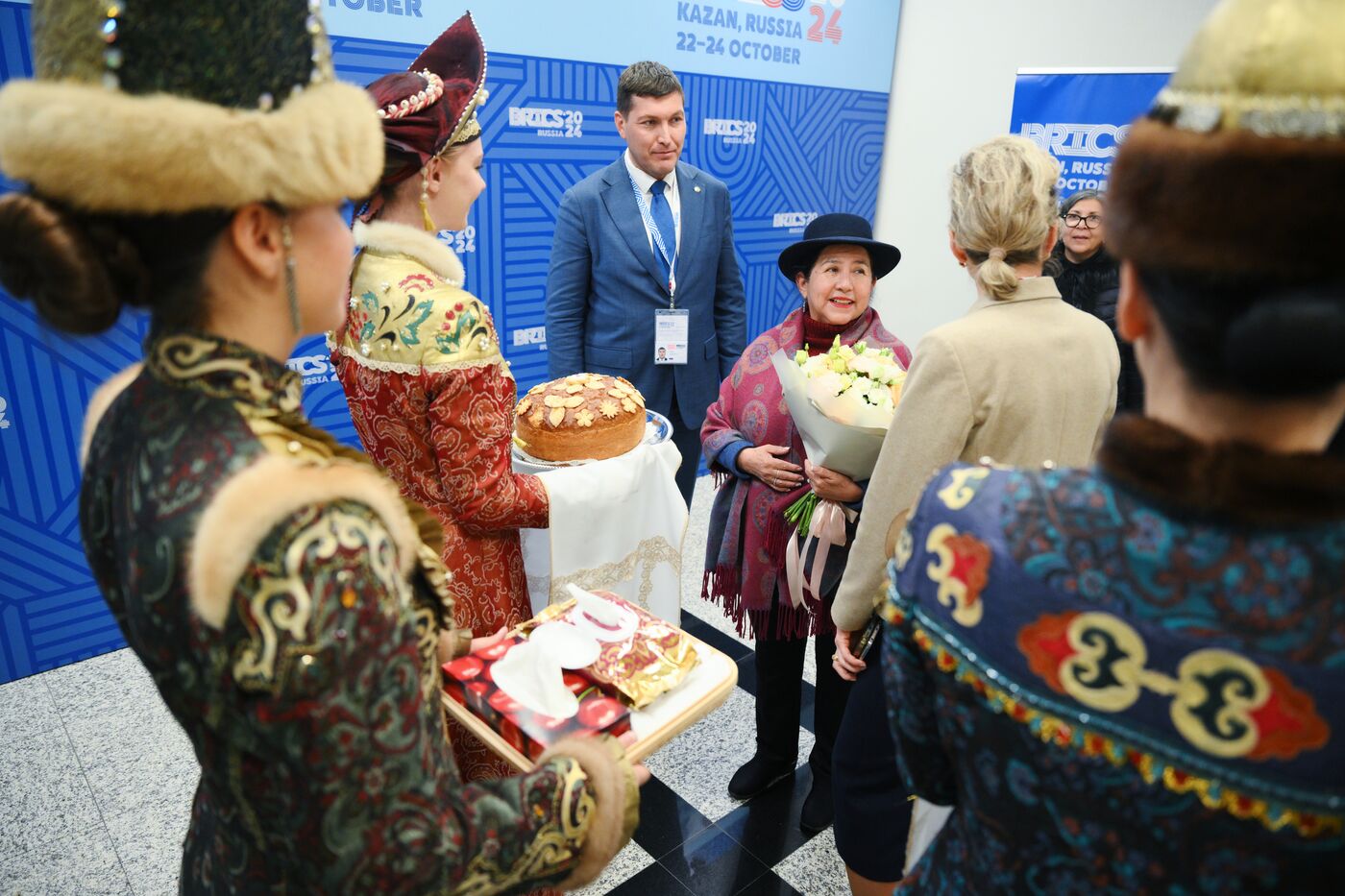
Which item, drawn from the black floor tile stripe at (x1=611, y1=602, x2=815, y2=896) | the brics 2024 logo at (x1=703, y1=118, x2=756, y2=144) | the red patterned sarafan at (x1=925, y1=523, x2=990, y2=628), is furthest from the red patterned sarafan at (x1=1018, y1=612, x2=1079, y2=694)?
the brics 2024 logo at (x1=703, y1=118, x2=756, y2=144)

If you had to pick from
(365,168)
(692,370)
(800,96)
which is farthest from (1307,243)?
(800,96)

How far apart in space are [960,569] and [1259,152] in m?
0.42

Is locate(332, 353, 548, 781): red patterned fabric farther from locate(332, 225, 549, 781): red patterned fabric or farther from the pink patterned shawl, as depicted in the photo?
the pink patterned shawl

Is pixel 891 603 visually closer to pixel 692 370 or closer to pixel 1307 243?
pixel 1307 243

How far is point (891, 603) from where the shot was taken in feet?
3.02

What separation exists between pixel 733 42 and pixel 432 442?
12.5 feet

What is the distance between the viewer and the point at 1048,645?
2.52 feet

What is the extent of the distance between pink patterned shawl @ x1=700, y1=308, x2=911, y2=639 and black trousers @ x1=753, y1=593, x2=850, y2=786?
2.8 inches

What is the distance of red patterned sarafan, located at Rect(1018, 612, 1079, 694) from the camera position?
0.76 meters

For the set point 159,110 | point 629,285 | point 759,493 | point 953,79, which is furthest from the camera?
point 953,79

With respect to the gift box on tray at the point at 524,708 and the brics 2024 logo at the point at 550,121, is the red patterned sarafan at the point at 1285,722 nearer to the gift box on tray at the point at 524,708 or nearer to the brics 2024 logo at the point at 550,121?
the gift box on tray at the point at 524,708

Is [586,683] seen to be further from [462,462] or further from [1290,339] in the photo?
[1290,339]

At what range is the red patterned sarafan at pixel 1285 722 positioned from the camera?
2.22 ft

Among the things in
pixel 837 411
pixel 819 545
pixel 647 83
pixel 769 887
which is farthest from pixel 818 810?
pixel 647 83
